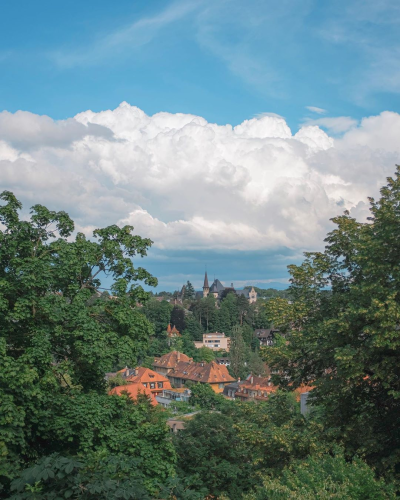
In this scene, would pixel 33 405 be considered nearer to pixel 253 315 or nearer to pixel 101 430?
pixel 101 430

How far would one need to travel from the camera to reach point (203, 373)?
77.2m

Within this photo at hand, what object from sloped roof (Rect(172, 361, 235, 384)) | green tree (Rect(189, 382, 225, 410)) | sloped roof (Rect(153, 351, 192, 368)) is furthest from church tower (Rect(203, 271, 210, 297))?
green tree (Rect(189, 382, 225, 410))

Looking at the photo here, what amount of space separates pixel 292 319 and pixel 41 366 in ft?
26.1

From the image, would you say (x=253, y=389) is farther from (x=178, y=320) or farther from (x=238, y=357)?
(x=178, y=320)

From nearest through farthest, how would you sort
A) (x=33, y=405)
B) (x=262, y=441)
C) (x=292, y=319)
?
1. (x=33, y=405)
2. (x=262, y=441)
3. (x=292, y=319)

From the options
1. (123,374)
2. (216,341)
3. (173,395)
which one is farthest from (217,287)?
(173,395)

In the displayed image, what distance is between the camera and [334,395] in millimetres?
13828

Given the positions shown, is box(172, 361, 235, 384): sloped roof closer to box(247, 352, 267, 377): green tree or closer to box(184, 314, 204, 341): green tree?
box(247, 352, 267, 377): green tree

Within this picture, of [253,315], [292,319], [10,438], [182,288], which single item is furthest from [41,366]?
[182,288]

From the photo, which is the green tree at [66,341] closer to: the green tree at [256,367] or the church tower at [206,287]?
the green tree at [256,367]

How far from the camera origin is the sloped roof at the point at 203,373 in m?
75.4

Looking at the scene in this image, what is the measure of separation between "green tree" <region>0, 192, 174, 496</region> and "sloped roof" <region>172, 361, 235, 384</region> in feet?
204

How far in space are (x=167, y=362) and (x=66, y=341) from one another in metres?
75.6

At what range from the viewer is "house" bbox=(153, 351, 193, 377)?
3351 inches
